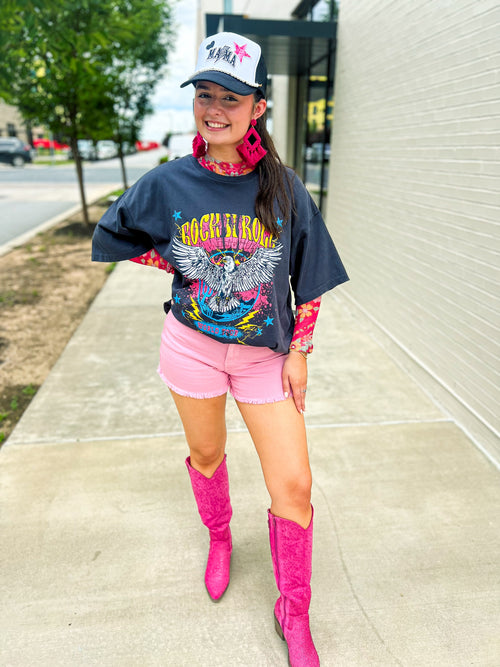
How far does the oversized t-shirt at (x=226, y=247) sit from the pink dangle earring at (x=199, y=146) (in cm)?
4

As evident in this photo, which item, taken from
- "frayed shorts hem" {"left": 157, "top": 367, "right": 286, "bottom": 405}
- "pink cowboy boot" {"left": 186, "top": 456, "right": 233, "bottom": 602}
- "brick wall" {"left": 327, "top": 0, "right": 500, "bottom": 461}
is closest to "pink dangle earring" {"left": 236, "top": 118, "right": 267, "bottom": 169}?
"frayed shorts hem" {"left": 157, "top": 367, "right": 286, "bottom": 405}

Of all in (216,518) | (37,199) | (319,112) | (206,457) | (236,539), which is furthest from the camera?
(37,199)

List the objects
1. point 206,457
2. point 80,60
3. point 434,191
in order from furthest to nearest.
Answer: point 80,60
point 434,191
point 206,457

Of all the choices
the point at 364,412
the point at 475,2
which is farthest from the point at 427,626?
the point at 475,2

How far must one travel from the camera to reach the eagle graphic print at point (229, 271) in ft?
5.29

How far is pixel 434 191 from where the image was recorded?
3609 mm

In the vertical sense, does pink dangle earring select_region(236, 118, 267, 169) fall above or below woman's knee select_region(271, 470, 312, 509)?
above

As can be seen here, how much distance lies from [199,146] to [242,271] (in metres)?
0.42

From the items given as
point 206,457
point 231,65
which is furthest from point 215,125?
point 206,457

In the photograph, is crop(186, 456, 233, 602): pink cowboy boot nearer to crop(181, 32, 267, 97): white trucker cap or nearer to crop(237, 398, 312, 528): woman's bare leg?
crop(237, 398, 312, 528): woman's bare leg

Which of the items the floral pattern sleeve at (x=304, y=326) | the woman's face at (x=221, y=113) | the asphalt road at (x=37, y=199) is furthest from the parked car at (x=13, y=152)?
the floral pattern sleeve at (x=304, y=326)

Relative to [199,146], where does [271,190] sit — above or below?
below

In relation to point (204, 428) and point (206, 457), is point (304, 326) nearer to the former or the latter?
point (204, 428)

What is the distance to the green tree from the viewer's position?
418cm
